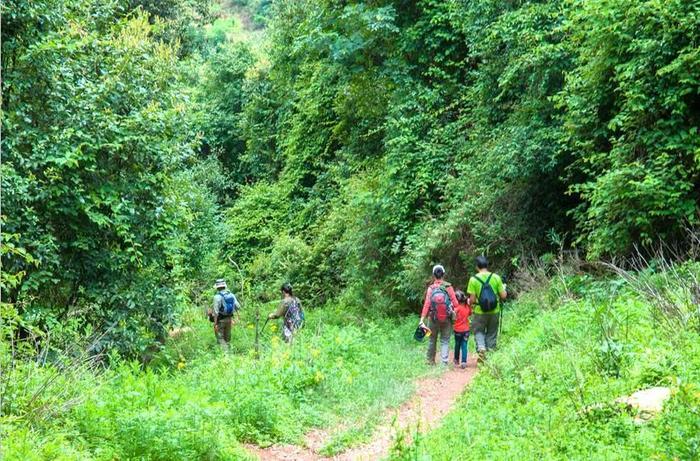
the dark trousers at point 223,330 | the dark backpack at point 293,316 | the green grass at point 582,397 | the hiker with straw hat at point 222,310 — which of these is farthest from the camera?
the dark trousers at point 223,330

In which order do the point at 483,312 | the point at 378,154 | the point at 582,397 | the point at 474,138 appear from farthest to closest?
the point at 378,154, the point at 474,138, the point at 483,312, the point at 582,397

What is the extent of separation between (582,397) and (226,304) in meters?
9.14

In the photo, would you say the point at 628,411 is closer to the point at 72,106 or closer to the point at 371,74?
the point at 72,106

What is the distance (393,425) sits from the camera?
6.35m

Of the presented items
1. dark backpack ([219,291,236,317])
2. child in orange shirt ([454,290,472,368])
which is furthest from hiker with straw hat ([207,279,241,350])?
child in orange shirt ([454,290,472,368])

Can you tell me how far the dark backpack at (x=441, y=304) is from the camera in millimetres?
11102

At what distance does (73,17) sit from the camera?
12117 millimetres

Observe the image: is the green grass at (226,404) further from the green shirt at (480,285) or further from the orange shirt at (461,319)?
the green shirt at (480,285)

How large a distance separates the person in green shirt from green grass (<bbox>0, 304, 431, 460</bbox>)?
100 cm

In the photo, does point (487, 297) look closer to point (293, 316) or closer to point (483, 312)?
point (483, 312)

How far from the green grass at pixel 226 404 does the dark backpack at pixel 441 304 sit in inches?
32.4

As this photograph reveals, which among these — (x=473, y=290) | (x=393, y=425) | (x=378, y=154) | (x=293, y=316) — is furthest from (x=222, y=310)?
(x=378, y=154)

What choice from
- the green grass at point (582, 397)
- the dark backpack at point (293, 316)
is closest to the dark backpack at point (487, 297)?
the green grass at point (582, 397)

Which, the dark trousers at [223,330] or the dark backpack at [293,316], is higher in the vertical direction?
the dark backpack at [293,316]
